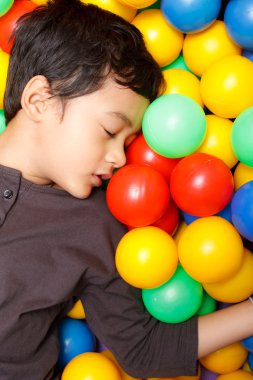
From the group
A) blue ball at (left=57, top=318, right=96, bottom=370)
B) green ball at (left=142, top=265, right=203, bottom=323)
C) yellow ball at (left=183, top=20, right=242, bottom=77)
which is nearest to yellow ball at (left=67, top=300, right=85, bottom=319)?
blue ball at (left=57, top=318, right=96, bottom=370)

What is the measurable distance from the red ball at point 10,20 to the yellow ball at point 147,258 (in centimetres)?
62

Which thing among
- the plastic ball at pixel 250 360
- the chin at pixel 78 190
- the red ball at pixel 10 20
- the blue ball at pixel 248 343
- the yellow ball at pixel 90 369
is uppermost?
the red ball at pixel 10 20

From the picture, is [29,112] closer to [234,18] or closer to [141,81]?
[141,81]

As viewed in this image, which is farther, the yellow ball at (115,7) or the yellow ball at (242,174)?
the yellow ball at (115,7)

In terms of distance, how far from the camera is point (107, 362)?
121 centimetres

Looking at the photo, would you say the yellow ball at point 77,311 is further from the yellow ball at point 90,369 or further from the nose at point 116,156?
the nose at point 116,156

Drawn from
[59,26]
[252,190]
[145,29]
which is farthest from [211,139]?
[59,26]

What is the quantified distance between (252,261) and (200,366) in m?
0.48

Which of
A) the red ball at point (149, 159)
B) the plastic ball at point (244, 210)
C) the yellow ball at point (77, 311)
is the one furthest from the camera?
the yellow ball at point (77, 311)

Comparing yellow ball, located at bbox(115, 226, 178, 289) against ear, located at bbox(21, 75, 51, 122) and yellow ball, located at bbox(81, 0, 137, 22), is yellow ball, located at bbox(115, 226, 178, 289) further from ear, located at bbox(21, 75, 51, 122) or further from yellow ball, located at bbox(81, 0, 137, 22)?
yellow ball, located at bbox(81, 0, 137, 22)

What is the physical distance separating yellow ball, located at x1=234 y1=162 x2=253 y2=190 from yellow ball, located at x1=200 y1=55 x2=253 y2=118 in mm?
128

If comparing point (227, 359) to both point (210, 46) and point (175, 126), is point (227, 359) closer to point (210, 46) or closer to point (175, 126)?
point (175, 126)

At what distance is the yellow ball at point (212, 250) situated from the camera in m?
0.98

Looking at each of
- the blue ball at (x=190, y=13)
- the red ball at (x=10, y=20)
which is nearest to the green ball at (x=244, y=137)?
the blue ball at (x=190, y=13)
